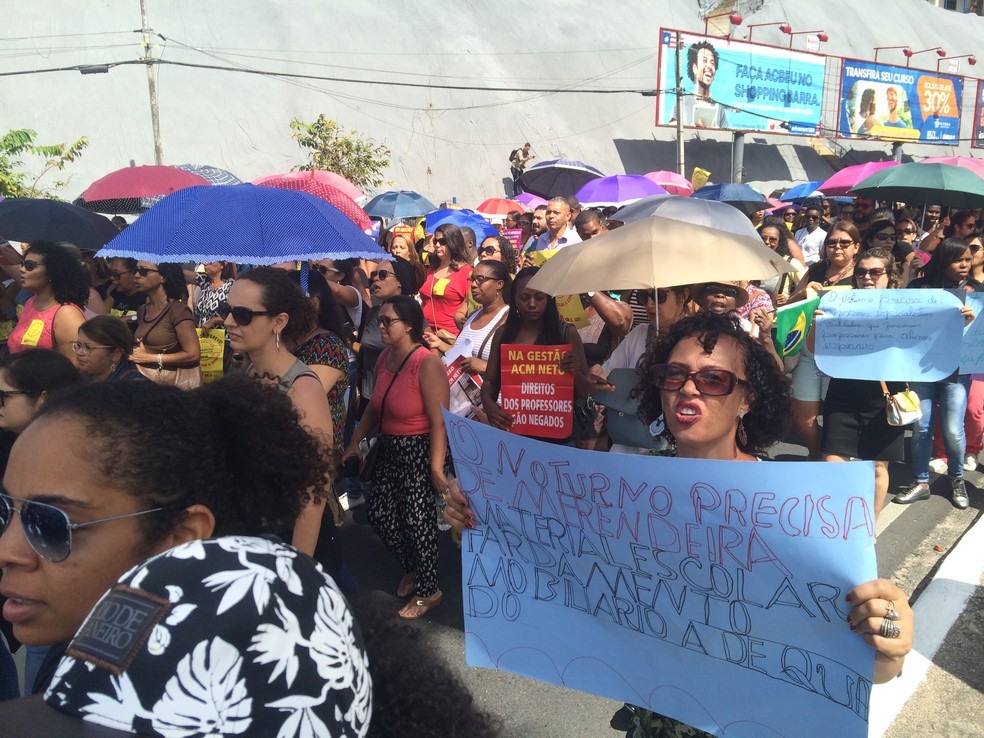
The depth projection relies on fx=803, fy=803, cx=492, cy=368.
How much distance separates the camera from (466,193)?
3084cm

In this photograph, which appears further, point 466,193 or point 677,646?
point 466,193

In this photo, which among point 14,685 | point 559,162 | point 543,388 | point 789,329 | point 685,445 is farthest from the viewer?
point 559,162

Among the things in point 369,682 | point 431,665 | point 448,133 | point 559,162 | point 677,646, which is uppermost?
point 448,133

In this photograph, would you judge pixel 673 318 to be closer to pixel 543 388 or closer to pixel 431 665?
pixel 543 388

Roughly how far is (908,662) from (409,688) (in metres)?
3.12

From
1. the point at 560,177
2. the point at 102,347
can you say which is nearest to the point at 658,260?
the point at 102,347

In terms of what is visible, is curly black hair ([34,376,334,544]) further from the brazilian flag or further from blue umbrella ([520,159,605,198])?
blue umbrella ([520,159,605,198])

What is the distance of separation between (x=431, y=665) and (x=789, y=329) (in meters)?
4.03

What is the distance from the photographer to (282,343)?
3.42 m

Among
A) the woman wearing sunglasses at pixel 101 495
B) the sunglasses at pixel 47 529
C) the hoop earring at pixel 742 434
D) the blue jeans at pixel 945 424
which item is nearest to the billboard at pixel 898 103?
the blue jeans at pixel 945 424

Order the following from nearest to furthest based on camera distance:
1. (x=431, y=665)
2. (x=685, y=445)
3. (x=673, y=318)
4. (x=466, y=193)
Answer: (x=431, y=665)
(x=685, y=445)
(x=673, y=318)
(x=466, y=193)

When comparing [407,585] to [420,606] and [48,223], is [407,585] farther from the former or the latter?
[48,223]

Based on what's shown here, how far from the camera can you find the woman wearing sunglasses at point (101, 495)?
4.09 feet

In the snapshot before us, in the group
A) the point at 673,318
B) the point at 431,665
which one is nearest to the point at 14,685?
the point at 431,665
